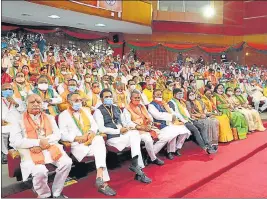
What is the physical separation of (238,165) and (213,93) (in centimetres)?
147

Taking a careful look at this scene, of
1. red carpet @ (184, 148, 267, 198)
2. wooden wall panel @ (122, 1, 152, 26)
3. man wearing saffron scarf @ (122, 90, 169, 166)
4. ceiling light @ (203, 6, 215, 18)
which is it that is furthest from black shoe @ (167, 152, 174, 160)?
ceiling light @ (203, 6, 215, 18)

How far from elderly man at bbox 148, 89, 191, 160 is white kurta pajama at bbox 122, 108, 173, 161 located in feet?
0.25

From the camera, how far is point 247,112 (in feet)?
15.3

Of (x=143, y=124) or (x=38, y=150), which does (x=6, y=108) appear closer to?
(x=38, y=150)

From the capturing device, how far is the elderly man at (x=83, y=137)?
2252 mm

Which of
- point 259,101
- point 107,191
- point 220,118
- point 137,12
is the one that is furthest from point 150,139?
point 259,101

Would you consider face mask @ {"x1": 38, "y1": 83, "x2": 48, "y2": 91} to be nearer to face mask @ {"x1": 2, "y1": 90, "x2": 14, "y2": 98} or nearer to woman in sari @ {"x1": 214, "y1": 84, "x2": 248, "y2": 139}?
face mask @ {"x1": 2, "y1": 90, "x2": 14, "y2": 98}

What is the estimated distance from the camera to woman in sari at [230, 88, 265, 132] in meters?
4.64

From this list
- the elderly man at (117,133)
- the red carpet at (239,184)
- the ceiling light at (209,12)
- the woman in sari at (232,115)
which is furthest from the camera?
the ceiling light at (209,12)

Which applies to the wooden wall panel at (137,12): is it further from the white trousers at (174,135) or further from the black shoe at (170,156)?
the black shoe at (170,156)

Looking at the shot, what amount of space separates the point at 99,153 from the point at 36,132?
50 cm

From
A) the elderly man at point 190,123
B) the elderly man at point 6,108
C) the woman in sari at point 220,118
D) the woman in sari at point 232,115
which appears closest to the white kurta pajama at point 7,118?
the elderly man at point 6,108

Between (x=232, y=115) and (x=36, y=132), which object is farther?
(x=232, y=115)

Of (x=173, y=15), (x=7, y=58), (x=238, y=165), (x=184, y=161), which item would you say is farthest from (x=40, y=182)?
(x=173, y=15)
